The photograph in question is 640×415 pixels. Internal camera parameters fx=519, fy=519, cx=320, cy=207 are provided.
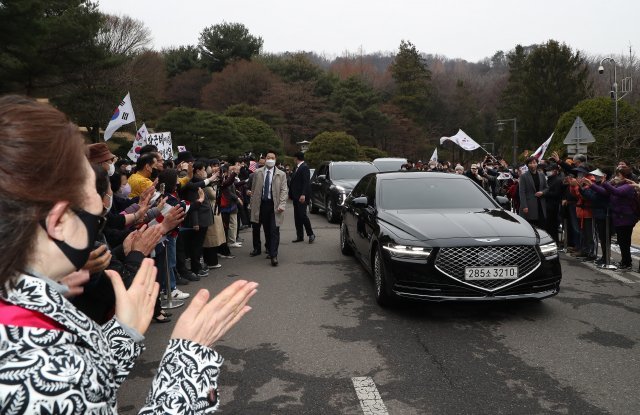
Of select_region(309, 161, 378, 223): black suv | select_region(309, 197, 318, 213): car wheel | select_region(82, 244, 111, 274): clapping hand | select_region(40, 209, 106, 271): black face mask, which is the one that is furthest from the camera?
select_region(309, 197, 318, 213): car wheel

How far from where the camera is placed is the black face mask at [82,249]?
43.7 inches

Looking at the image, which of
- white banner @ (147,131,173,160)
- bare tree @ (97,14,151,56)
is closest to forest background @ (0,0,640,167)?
bare tree @ (97,14,151,56)

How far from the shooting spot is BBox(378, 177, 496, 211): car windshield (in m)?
6.93

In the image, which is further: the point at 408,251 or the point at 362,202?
the point at 362,202

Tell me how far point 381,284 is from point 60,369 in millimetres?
5246

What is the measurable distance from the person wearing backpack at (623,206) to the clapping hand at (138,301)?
819 cm

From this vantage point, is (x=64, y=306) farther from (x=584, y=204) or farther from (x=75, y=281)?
(x=584, y=204)

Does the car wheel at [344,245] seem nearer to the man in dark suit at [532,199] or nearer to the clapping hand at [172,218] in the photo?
the man in dark suit at [532,199]

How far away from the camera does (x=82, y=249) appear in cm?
115

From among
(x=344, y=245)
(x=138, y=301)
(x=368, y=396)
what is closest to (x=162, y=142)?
(x=344, y=245)

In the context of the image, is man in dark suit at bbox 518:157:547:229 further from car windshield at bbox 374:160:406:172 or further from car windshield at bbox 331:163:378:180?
car windshield at bbox 374:160:406:172

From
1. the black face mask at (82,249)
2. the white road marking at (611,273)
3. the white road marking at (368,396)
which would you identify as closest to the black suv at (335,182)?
the white road marking at (611,273)

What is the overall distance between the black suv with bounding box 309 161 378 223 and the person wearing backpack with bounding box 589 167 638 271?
706 centimetres

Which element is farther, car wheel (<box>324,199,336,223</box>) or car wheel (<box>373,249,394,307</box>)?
car wheel (<box>324,199,336,223</box>)
